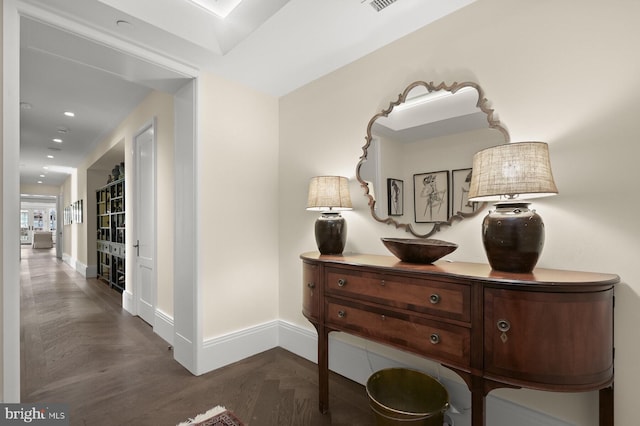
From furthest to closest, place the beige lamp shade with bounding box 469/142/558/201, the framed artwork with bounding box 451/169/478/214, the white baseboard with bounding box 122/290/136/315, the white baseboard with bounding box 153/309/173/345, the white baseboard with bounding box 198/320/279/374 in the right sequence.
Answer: the white baseboard with bounding box 122/290/136/315 < the white baseboard with bounding box 153/309/173/345 < the white baseboard with bounding box 198/320/279/374 < the framed artwork with bounding box 451/169/478/214 < the beige lamp shade with bounding box 469/142/558/201

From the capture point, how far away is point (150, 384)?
7.27 feet

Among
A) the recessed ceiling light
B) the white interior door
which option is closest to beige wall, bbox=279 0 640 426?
the recessed ceiling light

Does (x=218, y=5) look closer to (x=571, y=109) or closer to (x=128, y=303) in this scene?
(x=571, y=109)

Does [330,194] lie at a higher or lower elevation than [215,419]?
higher

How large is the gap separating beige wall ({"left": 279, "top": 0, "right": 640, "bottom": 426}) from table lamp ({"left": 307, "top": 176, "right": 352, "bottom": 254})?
16.8 inches

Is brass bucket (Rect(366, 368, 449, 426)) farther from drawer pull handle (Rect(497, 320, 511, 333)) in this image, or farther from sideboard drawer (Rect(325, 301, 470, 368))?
drawer pull handle (Rect(497, 320, 511, 333))

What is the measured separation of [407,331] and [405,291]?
201mm

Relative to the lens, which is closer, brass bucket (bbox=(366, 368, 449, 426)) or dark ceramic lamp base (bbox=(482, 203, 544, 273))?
dark ceramic lamp base (bbox=(482, 203, 544, 273))

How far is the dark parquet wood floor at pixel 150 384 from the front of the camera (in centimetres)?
185

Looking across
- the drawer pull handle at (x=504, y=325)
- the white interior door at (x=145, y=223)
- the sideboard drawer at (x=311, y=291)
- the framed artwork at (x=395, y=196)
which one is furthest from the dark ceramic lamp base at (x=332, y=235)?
the white interior door at (x=145, y=223)

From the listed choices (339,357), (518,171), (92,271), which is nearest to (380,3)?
(518,171)

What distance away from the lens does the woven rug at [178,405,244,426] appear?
1.75 metres

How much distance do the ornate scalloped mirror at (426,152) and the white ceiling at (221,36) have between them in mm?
526

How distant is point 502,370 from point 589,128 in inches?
46.3
